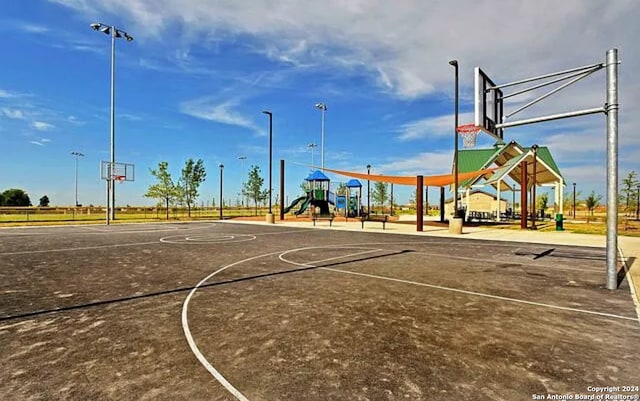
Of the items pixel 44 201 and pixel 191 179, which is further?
pixel 44 201

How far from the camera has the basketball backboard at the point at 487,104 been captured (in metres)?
10.0

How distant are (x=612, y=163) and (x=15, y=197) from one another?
108 metres

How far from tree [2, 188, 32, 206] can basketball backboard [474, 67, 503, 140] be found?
103532 mm

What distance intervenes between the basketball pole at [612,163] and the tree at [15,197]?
106 m

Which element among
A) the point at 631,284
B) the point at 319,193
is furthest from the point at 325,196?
the point at 631,284

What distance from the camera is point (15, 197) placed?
8056cm

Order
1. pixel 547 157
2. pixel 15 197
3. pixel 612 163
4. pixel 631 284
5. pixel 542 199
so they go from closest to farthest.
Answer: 1. pixel 612 163
2. pixel 631 284
3. pixel 547 157
4. pixel 542 199
5. pixel 15 197

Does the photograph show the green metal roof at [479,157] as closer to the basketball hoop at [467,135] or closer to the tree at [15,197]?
the basketball hoop at [467,135]

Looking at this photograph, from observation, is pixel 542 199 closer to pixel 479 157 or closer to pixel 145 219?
pixel 479 157

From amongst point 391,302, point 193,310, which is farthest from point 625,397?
point 193,310

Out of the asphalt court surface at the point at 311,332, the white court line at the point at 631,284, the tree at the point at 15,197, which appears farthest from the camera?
the tree at the point at 15,197

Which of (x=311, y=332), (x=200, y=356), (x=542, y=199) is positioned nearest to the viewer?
(x=200, y=356)

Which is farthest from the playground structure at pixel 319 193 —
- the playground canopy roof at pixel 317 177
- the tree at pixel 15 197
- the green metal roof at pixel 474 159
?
the tree at pixel 15 197

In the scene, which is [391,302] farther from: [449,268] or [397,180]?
[397,180]
